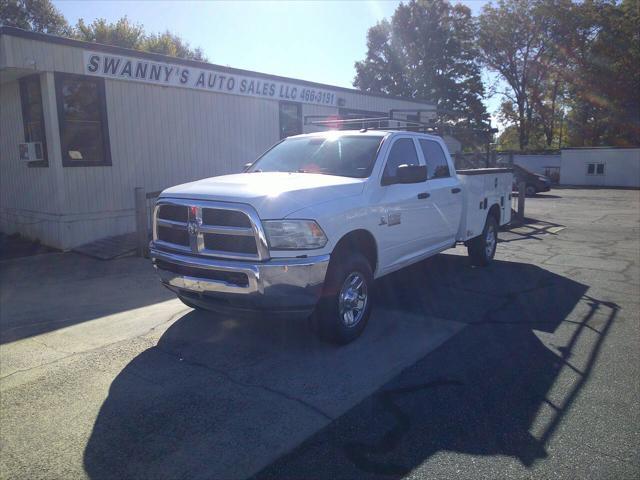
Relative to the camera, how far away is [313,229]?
4.45m

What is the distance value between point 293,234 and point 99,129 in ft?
25.7

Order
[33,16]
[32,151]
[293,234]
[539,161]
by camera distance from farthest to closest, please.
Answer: [539,161] → [33,16] → [32,151] → [293,234]

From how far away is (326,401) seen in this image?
3891 mm

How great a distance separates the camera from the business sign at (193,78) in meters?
10.5

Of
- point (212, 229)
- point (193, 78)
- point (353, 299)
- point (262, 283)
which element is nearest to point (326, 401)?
point (262, 283)

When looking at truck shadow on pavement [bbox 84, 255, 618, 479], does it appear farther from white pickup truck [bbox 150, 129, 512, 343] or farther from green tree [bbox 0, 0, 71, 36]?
green tree [bbox 0, 0, 71, 36]

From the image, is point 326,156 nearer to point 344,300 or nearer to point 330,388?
point 344,300

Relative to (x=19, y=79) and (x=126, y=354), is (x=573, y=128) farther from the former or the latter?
(x=126, y=354)

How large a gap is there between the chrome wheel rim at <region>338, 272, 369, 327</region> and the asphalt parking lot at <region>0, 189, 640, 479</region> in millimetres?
268

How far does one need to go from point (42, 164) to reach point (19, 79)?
72.1 inches

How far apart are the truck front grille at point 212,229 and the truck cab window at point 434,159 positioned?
323cm

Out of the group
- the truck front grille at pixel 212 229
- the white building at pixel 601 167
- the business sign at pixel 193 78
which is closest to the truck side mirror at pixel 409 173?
the truck front grille at pixel 212 229

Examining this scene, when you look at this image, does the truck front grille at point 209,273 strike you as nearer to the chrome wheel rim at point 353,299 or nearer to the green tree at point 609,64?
the chrome wheel rim at point 353,299

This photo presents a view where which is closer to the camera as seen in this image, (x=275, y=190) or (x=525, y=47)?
(x=275, y=190)
